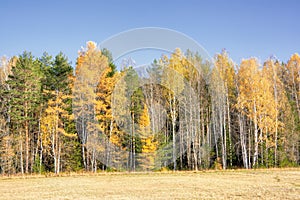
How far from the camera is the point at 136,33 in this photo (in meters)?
22.4

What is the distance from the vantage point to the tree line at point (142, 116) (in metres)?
25.9

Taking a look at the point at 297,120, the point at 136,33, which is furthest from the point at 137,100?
A: the point at 297,120

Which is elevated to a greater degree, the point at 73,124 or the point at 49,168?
the point at 73,124

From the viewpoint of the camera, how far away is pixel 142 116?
88.4ft

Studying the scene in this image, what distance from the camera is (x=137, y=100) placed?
28.4m

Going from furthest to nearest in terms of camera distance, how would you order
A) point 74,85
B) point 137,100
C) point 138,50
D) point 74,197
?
point 137,100 → point 74,85 → point 138,50 → point 74,197

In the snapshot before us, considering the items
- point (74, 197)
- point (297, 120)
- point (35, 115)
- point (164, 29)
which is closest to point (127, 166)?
point (35, 115)

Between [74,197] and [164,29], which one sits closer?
[74,197]

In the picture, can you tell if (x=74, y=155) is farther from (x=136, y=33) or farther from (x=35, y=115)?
(x=136, y=33)

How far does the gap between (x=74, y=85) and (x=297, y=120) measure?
20.9 m

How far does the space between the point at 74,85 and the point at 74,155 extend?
6268 mm

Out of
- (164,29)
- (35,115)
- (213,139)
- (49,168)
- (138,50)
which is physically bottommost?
(49,168)

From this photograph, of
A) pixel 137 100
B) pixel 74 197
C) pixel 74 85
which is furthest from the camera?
pixel 137 100

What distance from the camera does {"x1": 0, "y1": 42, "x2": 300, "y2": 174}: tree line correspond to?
25.9 m
